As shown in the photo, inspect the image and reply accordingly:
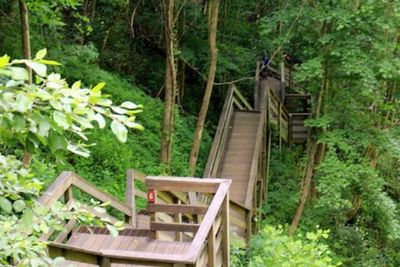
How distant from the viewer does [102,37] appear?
13.3 meters

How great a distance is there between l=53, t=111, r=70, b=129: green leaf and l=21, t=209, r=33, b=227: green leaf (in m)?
0.45

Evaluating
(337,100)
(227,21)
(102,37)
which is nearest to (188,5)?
(227,21)

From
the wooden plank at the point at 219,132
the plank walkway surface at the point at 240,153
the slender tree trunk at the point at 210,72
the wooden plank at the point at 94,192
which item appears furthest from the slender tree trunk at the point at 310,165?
the wooden plank at the point at 94,192

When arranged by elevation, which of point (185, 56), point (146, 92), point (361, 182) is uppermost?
point (185, 56)

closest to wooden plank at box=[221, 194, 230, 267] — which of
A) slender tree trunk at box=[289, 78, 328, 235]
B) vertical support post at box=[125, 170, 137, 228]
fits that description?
vertical support post at box=[125, 170, 137, 228]

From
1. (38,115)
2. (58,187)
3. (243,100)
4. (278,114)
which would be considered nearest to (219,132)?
(243,100)

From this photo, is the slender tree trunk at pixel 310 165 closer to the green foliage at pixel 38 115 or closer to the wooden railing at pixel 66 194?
the wooden railing at pixel 66 194

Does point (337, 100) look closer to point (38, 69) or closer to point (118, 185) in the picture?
point (118, 185)

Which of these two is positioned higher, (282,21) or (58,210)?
(282,21)

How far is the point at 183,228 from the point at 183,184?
456 millimetres

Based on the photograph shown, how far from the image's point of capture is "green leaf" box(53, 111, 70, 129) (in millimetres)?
1641

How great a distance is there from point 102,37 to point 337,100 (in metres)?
Result: 6.54

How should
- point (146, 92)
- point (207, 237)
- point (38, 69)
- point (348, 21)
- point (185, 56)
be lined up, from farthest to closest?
point (146, 92), point (185, 56), point (348, 21), point (207, 237), point (38, 69)

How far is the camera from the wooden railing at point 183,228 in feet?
12.2
